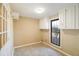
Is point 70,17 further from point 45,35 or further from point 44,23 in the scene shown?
point 45,35

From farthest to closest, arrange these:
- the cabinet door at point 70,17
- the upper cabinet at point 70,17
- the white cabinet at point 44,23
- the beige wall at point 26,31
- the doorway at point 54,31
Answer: the white cabinet at point 44,23 → the beige wall at point 26,31 → the doorway at point 54,31 → the cabinet door at point 70,17 → the upper cabinet at point 70,17

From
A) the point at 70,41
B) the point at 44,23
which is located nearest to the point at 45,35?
the point at 44,23

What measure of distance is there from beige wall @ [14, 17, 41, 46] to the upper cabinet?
1905 millimetres

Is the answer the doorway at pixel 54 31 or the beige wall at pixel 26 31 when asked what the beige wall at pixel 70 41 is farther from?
the beige wall at pixel 26 31

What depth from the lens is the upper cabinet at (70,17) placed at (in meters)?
2.36

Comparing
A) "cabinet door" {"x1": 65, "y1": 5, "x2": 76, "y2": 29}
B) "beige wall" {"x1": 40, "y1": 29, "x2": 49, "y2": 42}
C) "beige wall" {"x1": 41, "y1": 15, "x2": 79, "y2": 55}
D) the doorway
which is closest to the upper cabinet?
"cabinet door" {"x1": 65, "y1": 5, "x2": 76, "y2": 29}

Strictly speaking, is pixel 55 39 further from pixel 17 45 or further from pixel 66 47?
pixel 17 45

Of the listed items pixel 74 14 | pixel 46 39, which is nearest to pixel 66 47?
pixel 74 14

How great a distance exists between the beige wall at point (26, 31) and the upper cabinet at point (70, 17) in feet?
6.25

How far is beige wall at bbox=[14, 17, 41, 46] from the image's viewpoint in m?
4.07

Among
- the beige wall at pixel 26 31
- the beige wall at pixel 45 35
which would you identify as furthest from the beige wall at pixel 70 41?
the beige wall at pixel 26 31

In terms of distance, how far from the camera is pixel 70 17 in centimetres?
258

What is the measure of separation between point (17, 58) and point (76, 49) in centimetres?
208

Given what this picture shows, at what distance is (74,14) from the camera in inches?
96.3
